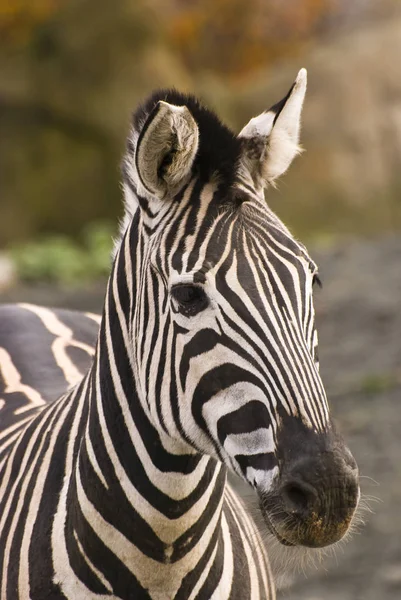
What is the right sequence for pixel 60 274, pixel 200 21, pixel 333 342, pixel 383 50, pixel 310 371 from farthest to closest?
pixel 200 21 < pixel 383 50 < pixel 60 274 < pixel 333 342 < pixel 310 371

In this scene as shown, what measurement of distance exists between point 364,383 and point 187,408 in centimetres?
585

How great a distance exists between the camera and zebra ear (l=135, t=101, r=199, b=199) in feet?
8.67

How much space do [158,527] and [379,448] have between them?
177 inches

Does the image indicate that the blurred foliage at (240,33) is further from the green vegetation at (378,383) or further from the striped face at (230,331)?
the striped face at (230,331)

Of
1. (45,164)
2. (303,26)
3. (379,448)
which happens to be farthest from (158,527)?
(303,26)

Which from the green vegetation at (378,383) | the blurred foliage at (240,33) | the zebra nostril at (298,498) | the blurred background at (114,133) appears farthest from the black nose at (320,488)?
the blurred foliage at (240,33)

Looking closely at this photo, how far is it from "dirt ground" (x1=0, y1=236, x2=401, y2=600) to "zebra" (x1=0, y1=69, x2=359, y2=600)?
469 millimetres

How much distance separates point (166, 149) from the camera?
107 inches

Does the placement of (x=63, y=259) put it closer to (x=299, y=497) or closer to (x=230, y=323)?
(x=230, y=323)

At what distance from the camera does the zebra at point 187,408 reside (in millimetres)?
2482

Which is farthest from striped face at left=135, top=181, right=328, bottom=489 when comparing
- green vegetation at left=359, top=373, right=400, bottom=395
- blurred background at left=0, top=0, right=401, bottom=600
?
blurred background at left=0, top=0, right=401, bottom=600

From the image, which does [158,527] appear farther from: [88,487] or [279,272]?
[279,272]

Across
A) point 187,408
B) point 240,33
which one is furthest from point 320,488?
point 240,33

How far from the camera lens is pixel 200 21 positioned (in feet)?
66.1
